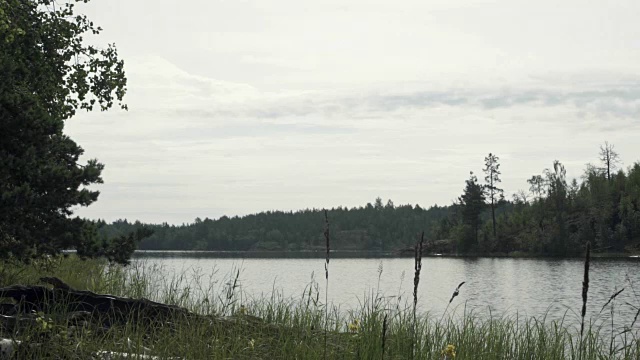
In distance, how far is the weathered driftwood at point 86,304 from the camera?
8.91 meters

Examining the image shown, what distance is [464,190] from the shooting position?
430ft

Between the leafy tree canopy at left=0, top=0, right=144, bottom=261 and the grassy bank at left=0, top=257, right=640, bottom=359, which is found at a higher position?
the leafy tree canopy at left=0, top=0, right=144, bottom=261

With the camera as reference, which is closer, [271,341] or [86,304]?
[271,341]

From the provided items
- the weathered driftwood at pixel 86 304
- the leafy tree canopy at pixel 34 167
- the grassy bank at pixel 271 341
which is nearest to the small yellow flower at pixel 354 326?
the grassy bank at pixel 271 341

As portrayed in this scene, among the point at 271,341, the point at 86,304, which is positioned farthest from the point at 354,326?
the point at 86,304

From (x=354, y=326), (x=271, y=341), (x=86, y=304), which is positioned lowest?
(x=271, y=341)

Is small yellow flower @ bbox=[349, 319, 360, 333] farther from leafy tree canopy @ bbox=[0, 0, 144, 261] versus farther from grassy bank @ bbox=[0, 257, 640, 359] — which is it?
leafy tree canopy @ bbox=[0, 0, 144, 261]

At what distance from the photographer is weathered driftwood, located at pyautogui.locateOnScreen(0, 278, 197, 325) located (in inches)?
351

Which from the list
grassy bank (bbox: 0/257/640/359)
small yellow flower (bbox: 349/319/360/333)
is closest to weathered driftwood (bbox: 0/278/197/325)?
grassy bank (bbox: 0/257/640/359)

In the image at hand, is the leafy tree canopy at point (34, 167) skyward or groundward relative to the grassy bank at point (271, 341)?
skyward

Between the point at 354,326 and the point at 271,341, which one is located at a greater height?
the point at 354,326

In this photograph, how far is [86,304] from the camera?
9.20 m

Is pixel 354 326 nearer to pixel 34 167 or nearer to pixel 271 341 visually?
pixel 271 341

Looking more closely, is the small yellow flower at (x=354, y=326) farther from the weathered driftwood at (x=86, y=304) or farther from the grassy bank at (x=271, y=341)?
the weathered driftwood at (x=86, y=304)
